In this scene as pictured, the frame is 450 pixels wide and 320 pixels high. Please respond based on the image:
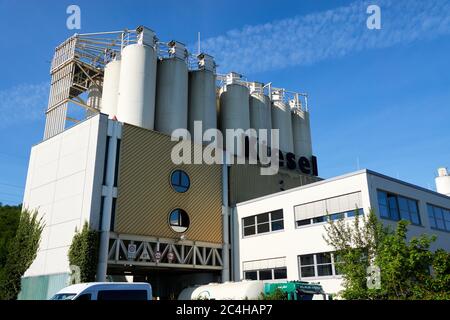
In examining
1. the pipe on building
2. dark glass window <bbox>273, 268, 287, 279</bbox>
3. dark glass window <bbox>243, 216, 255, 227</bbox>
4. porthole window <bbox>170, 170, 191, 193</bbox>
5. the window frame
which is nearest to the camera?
the pipe on building

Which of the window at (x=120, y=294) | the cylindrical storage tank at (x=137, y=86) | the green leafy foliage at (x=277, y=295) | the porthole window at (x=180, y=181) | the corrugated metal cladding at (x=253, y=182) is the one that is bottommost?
the window at (x=120, y=294)

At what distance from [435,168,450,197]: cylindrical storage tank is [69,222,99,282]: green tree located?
241ft

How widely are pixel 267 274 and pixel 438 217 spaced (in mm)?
14676

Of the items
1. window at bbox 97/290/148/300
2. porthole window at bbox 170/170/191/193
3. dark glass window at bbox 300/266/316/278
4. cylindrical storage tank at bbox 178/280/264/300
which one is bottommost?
window at bbox 97/290/148/300

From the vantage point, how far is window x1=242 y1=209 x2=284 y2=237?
111 ft

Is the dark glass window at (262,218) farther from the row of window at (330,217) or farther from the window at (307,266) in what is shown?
the window at (307,266)

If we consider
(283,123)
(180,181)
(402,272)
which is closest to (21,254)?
(180,181)

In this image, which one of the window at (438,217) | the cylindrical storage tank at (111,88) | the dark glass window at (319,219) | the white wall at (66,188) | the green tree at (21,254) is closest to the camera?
the white wall at (66,188)

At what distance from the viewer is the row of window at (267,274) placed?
32156 millimetres

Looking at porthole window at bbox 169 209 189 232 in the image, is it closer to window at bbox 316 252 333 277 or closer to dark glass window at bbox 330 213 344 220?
window at bbox 316 252 333 277

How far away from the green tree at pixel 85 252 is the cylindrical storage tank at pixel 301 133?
103 ft

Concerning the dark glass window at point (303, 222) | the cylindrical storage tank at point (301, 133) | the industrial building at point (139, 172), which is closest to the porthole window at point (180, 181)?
the industrial building at point (139, 172)

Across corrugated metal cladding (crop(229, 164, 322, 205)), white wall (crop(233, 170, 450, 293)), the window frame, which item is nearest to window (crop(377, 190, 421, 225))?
the window frame
